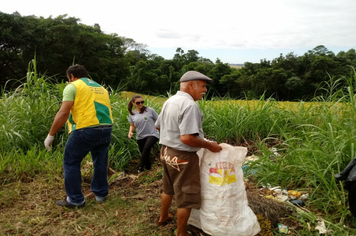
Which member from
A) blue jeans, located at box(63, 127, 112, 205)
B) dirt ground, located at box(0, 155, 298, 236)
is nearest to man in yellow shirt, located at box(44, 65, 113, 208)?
blue jeans, located at box(63, 127, 112, 205)

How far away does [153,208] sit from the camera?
337 cm

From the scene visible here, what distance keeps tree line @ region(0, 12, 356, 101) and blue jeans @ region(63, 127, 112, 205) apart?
26.1 feet

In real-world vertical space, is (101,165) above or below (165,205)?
above

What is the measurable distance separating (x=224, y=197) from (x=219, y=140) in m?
2.95

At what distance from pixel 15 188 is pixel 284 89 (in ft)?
148

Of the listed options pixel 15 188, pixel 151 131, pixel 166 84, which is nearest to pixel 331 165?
pixel 151 131

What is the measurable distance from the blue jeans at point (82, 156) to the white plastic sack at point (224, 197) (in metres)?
1.28

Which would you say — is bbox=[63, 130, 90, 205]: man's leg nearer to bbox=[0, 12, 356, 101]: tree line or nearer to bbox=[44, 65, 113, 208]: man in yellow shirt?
bbox=[44, 65, 113, 208]: man in yellow shirt

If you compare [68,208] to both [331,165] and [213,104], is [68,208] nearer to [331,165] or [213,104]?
[331,165]

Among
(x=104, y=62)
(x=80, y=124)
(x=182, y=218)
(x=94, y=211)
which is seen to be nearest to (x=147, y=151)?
(x=94, y=211)

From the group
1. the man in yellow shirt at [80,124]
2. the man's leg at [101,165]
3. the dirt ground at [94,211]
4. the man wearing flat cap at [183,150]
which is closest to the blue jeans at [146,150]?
the dirt ground at [94,211]

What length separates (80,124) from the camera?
3201mm

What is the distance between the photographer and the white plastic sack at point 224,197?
8.44 ft

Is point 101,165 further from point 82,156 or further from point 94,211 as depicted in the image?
point 94,211
